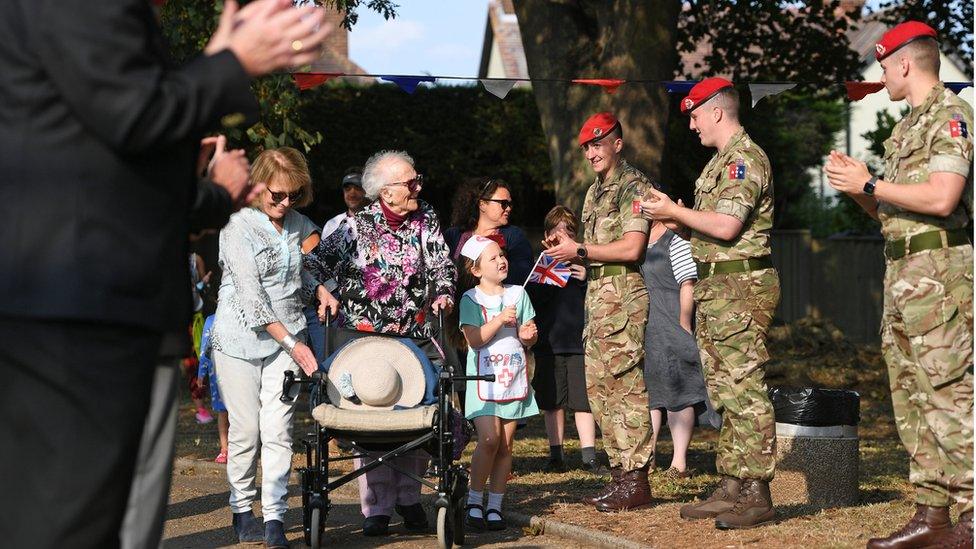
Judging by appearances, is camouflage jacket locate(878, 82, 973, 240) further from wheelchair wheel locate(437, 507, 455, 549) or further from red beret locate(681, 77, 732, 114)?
wheelchair wheel locate(437, 507, 455, 549)

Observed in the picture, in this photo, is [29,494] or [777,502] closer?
[29,494]

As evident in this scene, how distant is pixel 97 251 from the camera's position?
105 inches

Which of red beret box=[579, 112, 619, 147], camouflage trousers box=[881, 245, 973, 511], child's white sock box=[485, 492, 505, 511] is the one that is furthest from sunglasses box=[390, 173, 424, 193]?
camouflage trousers box=[881, 245, 973, 511]

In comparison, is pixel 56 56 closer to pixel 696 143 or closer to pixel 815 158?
pixel 696 143

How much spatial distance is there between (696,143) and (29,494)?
22.2 meters

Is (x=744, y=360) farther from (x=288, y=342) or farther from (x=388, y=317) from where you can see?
(x=288, y=342)

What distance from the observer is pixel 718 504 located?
7426 mm

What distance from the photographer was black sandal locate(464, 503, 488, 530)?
7.86 m

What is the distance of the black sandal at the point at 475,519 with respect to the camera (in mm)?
7855

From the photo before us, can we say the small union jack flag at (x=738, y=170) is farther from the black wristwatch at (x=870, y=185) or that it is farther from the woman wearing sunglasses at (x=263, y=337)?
the woman wearing sunglasses at (x=263, y=337)

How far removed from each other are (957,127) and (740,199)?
1471mm

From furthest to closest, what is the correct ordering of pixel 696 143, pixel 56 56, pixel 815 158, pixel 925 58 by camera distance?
pixel 815 158
pixel 696 143
pixel 925 58
pixel 56 56

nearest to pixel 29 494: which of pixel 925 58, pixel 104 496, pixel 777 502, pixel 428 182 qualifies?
pixel 104 496

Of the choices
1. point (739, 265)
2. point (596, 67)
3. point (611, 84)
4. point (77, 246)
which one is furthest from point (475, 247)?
point (596, 67)
